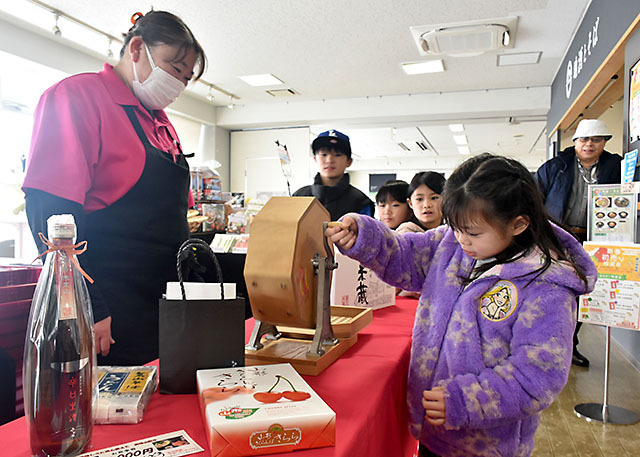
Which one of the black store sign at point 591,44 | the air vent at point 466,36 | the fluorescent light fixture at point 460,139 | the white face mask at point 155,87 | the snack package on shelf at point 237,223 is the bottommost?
the snack package on shelf at point 237,223

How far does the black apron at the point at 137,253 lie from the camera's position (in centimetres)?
121

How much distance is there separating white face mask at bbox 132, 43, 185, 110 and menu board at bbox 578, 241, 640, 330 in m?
2.55

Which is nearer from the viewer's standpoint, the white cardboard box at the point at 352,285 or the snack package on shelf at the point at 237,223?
the white cardboard box at the point at 352,285

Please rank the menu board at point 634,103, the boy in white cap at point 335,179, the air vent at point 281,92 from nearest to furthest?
the boy in white cap at point 335,179 → the menu board at point 634,103 → the air vent at point 281,92

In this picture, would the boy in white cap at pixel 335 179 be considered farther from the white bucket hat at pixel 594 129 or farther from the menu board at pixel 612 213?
the white bucket hat at pixel 594 129

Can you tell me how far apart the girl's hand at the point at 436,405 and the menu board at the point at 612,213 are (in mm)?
2800

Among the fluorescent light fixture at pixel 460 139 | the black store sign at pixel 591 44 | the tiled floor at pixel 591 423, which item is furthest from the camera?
the fluorescent light fixture at pixel 460 139

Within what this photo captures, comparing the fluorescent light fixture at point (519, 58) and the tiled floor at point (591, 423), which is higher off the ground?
the fluorescent light fixture at point (519, 58)

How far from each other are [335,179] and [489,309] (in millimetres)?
1836

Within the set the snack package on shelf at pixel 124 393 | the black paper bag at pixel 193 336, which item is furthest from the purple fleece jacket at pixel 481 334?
the snack package on shelf at pixel 124 393

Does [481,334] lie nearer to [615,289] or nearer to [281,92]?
[615,289]

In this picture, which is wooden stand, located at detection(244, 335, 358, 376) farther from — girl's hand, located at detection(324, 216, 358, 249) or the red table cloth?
girl's hand, located at detection(324, 216, 358, 249)

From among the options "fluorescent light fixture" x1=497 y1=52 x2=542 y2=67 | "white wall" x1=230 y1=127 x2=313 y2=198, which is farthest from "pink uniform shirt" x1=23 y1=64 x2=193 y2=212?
"white wall" x1=230 y1=127 x2=313 y2=198

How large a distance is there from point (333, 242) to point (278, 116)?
7528mm
